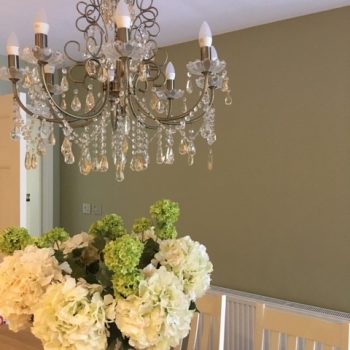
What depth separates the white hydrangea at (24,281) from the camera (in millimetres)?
1104

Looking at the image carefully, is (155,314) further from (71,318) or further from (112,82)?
(112,82)

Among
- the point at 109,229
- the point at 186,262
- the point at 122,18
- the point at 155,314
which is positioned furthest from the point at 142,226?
the point at 122,18

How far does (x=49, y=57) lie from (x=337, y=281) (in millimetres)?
2090

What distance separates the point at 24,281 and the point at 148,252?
0.31m

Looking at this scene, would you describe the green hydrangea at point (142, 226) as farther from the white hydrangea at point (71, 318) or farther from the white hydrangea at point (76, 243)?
the white hydrangea at point (71, 318)

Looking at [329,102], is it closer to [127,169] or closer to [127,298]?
[127,169]

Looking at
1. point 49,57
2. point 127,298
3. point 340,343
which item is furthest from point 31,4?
point 340,343

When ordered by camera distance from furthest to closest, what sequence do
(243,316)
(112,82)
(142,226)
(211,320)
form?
(243,316)
(211,320)
(112,82)
(142,226)

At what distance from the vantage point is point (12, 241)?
1.25 meters

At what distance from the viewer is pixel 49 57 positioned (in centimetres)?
144

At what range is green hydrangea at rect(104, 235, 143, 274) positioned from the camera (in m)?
1.02

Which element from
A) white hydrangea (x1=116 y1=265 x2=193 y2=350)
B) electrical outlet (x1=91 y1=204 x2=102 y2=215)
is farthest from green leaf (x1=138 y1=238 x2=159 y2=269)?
electrical outlet (x1=91 y1=204 x2=102 y2=215)

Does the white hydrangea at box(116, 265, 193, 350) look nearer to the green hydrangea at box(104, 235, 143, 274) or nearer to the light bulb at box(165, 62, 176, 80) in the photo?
the green hydrangea at box(104, 235, 143, 274)

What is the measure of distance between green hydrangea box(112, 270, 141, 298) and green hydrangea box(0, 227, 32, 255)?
35 centimetres
